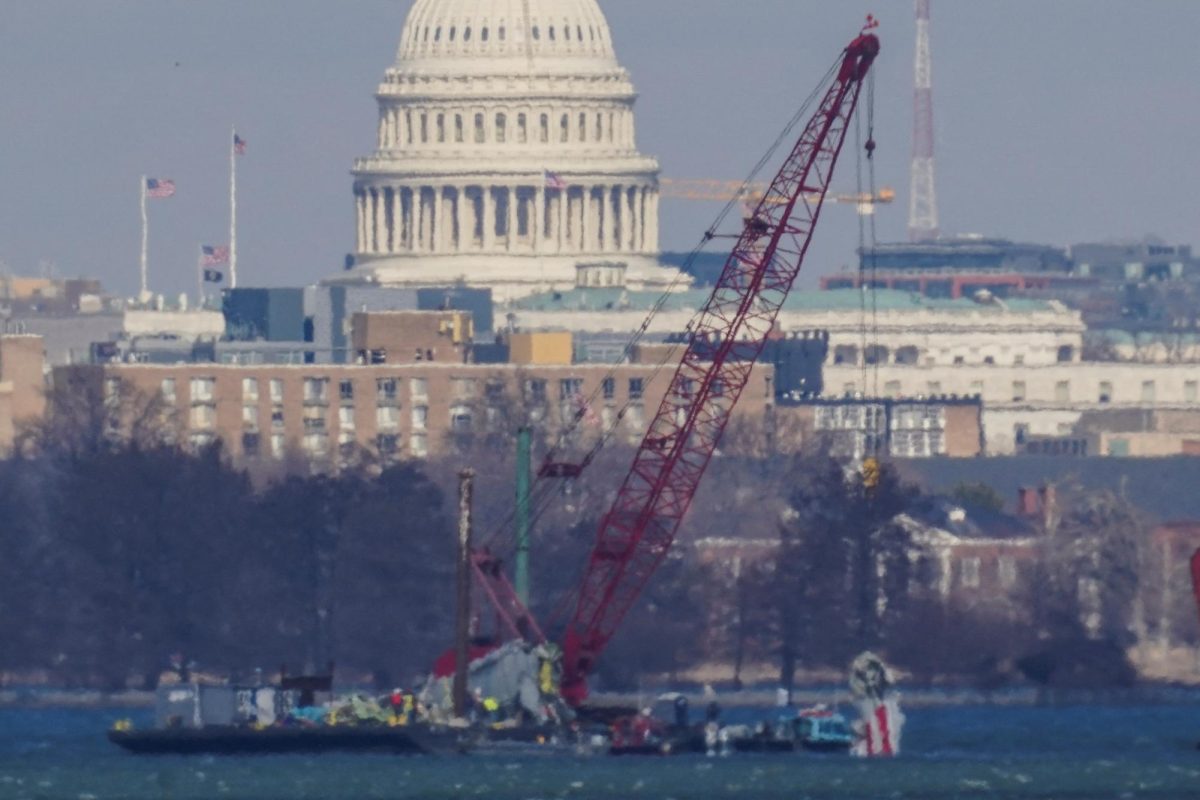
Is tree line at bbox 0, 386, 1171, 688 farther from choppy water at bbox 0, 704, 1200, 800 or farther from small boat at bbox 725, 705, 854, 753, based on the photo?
small boat at bbox 725, 705, 854, 753

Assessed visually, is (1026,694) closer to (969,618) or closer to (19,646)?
(969,618)

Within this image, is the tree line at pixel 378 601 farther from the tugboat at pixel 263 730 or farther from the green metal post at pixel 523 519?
the tugboat at pixel 263 730

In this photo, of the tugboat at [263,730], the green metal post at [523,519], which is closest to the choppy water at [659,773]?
the tugboat at [263,730]

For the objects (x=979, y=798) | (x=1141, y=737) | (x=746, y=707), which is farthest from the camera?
(x=746, y=707)

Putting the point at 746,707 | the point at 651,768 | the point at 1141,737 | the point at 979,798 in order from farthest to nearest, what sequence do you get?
the point at 746,707, the point at 1141,737, the point at 651,768, the point at 979,798

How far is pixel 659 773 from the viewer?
154 m

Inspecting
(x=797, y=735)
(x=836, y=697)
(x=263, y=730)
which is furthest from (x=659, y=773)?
(x=836, y=697)

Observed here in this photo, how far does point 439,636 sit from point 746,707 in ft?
26.5

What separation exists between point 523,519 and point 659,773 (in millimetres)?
30991

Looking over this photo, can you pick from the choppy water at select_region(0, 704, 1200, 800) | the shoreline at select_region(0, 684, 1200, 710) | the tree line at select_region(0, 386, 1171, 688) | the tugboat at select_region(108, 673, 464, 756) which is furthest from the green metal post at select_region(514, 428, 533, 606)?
the tugboat at select_region(108, 673, 464, 756)

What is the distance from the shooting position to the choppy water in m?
146

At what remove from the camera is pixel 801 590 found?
639 feet

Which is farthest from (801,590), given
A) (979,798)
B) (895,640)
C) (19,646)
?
(979,798)

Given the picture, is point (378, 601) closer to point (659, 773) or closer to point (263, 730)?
point (263, 730)
